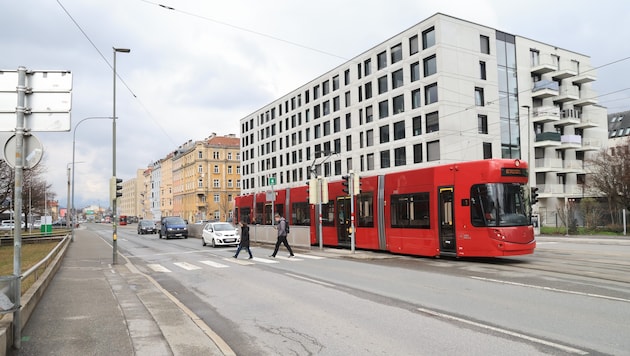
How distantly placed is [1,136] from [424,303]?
690cm

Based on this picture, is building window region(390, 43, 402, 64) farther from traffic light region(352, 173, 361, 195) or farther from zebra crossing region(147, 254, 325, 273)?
zebra crossing region(147, 254, 325, 273)

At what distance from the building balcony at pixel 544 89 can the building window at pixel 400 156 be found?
14.7 m

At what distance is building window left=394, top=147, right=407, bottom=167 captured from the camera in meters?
46.8

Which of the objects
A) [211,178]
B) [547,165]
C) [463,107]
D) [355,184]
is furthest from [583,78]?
[211,178]

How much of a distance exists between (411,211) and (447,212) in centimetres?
177

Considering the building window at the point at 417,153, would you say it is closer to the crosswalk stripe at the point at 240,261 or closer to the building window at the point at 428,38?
the building window at the point at 428,38

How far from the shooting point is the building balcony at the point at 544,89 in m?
47.4

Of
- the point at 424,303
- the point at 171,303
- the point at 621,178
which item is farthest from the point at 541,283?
the point at 621,178

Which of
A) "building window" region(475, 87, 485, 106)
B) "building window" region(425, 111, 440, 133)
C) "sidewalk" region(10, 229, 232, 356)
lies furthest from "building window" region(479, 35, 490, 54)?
"sidewalk" region(10, 229, 232, 356)

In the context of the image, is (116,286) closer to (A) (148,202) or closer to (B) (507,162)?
(B) (507,162)

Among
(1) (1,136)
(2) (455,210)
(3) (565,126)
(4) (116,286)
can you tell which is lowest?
(4) (116,286)

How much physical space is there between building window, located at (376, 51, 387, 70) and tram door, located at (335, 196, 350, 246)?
3188 cm

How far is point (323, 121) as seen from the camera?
6103cm

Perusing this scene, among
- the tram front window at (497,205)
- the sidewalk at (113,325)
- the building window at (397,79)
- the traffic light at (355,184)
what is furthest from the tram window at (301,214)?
the building window at (397,79)
